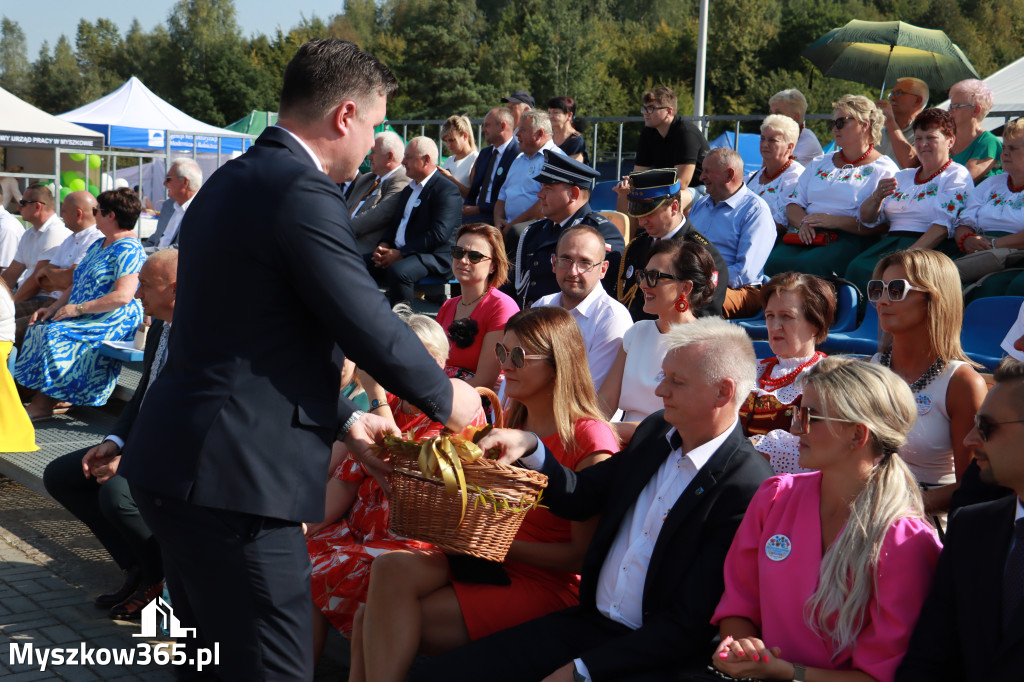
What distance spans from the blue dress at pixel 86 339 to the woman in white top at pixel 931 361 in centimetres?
575

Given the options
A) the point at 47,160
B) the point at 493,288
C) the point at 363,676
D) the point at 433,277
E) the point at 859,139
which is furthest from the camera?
the point at 47,160

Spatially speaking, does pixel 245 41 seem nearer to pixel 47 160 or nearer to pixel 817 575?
pixel 47 160

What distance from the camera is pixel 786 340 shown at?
3.86 meters

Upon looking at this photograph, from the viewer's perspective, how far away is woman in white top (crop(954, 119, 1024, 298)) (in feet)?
17.8

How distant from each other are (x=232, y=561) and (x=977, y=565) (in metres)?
1.73

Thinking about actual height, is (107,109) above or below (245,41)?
below

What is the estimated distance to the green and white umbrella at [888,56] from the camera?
34.4ft

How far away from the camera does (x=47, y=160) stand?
20641 mm

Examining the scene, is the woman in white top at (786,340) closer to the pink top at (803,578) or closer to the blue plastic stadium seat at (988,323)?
the pink top at (803,578)

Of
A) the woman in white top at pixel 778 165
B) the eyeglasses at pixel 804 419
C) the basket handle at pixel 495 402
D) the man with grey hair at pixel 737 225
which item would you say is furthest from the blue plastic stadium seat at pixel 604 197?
the eyeglasses at pixel 804 419

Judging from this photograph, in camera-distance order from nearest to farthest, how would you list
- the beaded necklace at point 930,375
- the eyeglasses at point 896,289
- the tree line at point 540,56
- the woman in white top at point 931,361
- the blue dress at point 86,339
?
1. the woman in white top at point 931,361
2. the beaded necklace at point 930,375
3. the eyeglasses at point 896,289
4. the blue dress at point 86,339
5. the tree line at point 540,56

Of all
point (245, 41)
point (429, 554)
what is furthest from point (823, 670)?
point (245, 41)

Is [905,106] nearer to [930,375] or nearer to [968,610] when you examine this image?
[930,375]

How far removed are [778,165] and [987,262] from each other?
219cm
